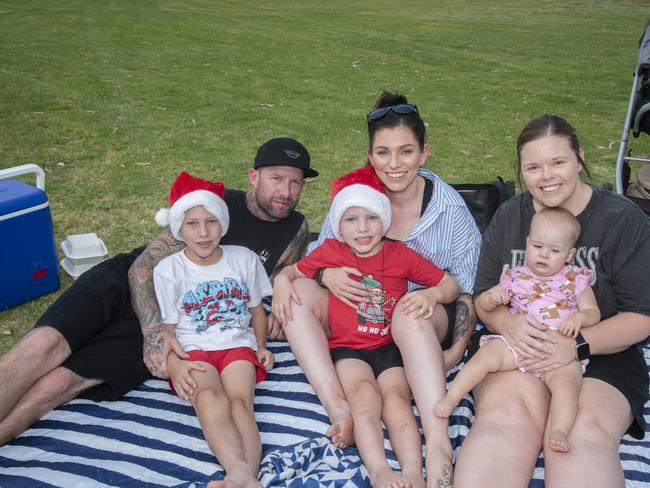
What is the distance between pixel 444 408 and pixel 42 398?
6.98ft

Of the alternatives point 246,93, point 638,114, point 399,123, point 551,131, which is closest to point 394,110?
point 399,123

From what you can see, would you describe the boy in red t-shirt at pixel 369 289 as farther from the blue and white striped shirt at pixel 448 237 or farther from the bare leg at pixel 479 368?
the bare leg at pixel 479 368

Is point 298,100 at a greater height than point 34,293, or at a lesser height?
greater

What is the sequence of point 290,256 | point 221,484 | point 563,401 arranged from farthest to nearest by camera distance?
point 290,256, point 563,401, point 221,484

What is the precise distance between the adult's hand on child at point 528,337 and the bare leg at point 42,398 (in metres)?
2.31

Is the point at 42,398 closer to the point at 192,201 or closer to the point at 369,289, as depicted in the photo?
the point at 192,201

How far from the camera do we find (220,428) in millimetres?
3148

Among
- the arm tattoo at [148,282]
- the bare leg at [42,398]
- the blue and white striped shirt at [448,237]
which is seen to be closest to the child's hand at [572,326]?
the blue and white striped shirt at [448,237]

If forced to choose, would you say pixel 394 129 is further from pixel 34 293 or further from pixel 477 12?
pixel 477 12

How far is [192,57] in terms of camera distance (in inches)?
597

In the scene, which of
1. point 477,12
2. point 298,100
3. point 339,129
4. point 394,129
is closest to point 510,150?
point 339,129

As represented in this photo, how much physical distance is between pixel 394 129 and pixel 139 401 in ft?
7.09

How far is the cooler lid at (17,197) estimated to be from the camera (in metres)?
4.66

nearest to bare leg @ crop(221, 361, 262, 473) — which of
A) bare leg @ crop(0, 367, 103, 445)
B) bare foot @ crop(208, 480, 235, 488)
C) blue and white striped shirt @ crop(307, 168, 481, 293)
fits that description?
bare foot @ crop(208, 480, 235, 488)
